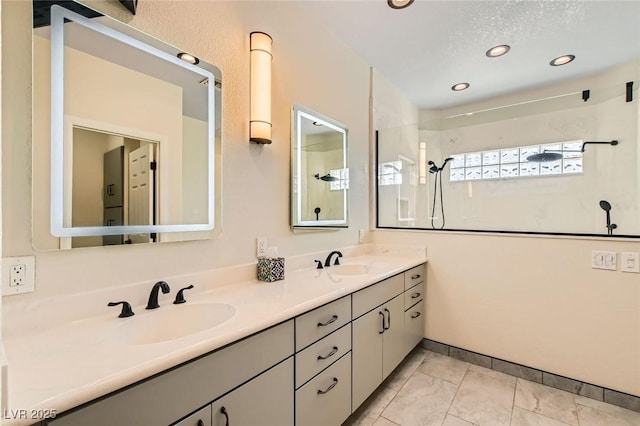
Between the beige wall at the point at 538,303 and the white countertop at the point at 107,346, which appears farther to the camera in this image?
the beige wall at the point at 538,303

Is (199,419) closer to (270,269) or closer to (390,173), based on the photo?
(270,269)

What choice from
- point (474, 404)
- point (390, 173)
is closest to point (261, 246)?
point (474, 404)

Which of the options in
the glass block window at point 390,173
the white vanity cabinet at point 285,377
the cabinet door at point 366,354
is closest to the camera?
the white vanity cabinet at point 285,377

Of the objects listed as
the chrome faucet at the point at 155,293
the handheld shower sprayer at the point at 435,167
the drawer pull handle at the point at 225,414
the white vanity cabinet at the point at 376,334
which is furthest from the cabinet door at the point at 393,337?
the handheld shower sprayer at the point at 435,167

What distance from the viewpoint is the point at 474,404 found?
1.91 metres

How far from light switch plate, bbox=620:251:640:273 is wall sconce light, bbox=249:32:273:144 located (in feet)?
7.74

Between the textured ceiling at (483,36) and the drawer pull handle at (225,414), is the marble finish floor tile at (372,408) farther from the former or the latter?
the textured ceiling at (483,36)

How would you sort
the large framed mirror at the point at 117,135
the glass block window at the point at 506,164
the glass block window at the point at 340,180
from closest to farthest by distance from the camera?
the large framed mirror at the point at 117,135, the glass block window at the point at 340,180, the glass block window at the point at 506,164

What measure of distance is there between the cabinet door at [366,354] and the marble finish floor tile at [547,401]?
37.6 inches

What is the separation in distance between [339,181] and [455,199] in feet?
4.35

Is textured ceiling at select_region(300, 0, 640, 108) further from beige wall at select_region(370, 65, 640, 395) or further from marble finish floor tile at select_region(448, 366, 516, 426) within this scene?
marble finish floor tile at select_region(448, 366, 516, 426)

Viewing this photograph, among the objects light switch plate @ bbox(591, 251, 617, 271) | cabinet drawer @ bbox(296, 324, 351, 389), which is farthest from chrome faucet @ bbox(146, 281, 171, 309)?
light switch plate @ bbox(591, 251, 617, 271)

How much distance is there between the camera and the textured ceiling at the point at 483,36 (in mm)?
2176

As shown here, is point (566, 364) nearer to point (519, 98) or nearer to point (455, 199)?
point (455, 199)
